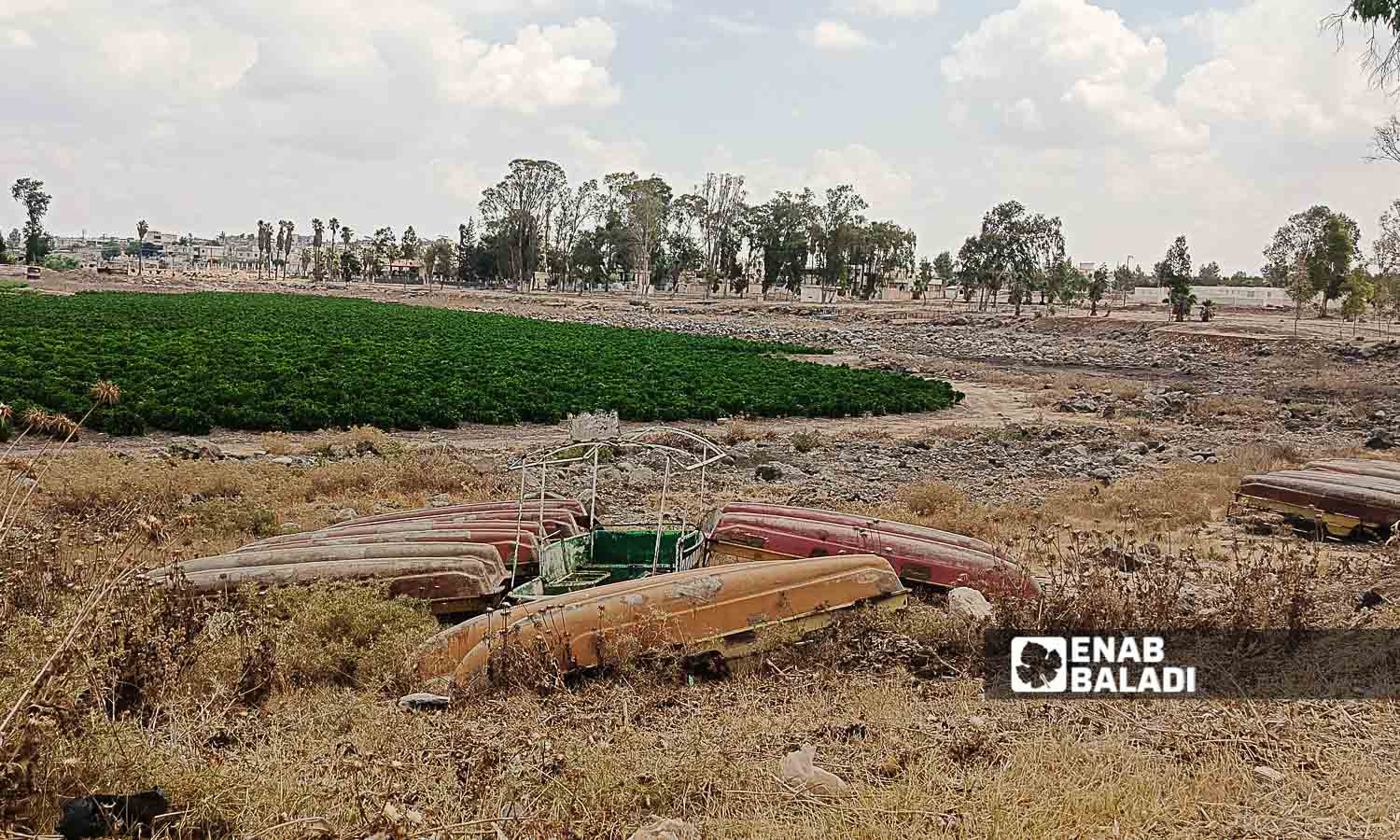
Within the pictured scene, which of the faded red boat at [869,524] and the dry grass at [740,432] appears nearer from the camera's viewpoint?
the faded red boat at [869,524]

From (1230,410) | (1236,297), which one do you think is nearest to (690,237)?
(1236,297)

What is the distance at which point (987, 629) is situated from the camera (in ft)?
20.7

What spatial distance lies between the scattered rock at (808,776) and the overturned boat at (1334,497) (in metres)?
7.29

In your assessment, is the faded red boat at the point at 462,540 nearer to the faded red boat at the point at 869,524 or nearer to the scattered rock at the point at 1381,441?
the faded red boat at the point at 869,524

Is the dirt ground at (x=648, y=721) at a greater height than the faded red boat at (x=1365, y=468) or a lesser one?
lesser

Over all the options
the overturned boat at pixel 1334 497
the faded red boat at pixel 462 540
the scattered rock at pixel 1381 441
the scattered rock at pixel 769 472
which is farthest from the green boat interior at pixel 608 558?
the scattered rock at pixel 1381 441

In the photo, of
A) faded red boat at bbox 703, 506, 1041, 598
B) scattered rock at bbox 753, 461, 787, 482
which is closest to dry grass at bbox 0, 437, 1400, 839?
faded red boat at bbox 703, 506, 1041, 598

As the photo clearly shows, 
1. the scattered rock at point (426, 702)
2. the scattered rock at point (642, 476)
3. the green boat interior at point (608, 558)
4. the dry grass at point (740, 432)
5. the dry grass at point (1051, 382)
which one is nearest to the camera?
the scattered rock at point (426, 702)

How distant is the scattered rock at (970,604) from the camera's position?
6.59m

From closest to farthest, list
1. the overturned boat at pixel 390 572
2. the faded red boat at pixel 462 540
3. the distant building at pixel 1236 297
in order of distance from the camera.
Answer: the overturned boat at pixel 390 572 < the faded red boat at pixel 462 540 < the distant building at pixel 1236 297

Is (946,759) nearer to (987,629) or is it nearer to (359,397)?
(987,629)

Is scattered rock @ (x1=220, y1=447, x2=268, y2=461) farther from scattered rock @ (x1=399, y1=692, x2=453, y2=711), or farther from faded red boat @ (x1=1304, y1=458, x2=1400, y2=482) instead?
faded red boat @ (x1=1304, y1=458, x2=1400, y2=482)

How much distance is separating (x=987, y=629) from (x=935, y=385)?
2326 centimetres

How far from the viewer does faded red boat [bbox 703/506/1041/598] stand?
7480 mm
